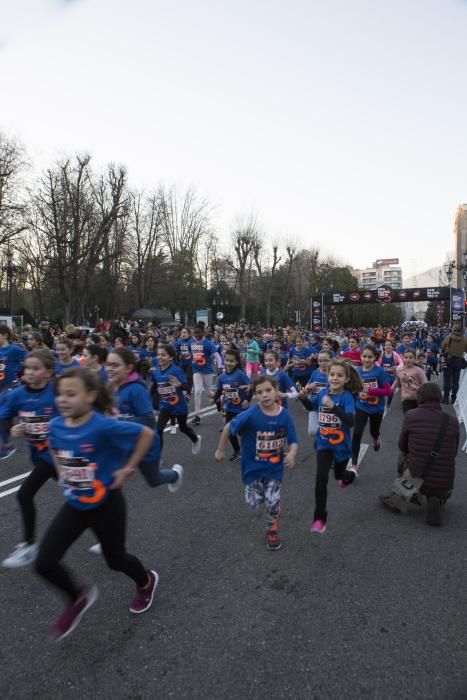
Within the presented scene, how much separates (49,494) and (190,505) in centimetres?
173

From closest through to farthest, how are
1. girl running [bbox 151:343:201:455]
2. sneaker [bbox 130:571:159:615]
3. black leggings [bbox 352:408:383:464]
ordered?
sneaker [bbox 130:571:159:615] → black leggings [bbox 352:408:383:464] → girl running [bbox 151:343:201:455]

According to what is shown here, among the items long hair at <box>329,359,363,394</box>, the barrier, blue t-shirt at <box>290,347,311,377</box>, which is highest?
long hair at <box>329,359,363,394</box>

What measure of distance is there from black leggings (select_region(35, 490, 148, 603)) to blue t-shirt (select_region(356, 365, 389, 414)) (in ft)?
14.2

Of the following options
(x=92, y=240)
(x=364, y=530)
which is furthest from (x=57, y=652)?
(x=92, y=240)

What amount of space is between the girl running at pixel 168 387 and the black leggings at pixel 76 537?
3.54 metres

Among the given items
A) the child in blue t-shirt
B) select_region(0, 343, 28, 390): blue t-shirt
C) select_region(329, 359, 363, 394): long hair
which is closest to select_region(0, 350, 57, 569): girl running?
the child in blue t-shirt

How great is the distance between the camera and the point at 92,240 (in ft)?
113

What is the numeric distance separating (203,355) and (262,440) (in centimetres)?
653

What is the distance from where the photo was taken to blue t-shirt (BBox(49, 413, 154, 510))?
9.89ft

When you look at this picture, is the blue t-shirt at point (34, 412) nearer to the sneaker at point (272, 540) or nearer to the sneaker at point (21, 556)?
the sneaker at point (21, 556)

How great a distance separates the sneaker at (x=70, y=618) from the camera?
9.68ft

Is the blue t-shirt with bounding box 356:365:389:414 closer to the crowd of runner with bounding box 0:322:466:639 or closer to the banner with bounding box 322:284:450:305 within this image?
the crowd of runner with bounding box 0:322:466:639

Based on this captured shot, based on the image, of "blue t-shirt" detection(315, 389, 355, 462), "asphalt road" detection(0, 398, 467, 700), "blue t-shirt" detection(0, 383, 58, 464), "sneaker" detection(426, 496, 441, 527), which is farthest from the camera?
"sneaker" detection(426, 496, 441, 527)

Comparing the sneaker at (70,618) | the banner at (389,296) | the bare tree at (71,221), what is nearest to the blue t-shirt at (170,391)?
the sneaker at (70,618)
